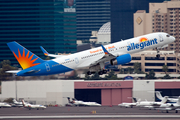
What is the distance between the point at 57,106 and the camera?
136m

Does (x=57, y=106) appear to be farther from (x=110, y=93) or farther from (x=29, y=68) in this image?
(x=29, y=68)

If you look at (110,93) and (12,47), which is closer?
(12,47)

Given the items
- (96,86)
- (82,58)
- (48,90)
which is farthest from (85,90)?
(82,58)

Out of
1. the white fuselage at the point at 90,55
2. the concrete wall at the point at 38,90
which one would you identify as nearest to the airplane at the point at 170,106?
the concrete wall at the point at 38,90

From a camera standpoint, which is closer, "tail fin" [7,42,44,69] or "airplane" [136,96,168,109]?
"tail fin" [7,42,44,69]

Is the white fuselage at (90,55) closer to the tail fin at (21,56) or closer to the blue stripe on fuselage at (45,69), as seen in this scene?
the blue stripe on fuselage at (45,69)

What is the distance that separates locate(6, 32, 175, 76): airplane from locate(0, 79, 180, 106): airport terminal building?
168ft

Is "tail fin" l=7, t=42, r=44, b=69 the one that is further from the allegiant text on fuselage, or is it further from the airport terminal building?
the airport terminal building

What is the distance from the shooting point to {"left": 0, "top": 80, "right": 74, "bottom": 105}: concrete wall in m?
131

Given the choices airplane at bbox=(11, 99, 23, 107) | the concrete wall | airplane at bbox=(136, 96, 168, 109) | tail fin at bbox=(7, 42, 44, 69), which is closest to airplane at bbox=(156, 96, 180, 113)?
airplane at bbox=(136, 96, 168, 109)

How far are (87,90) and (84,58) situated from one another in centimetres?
6786

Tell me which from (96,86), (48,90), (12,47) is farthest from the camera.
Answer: (96,86)

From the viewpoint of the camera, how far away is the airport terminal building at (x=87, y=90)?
132250mm

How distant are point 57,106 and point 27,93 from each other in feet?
37.0
